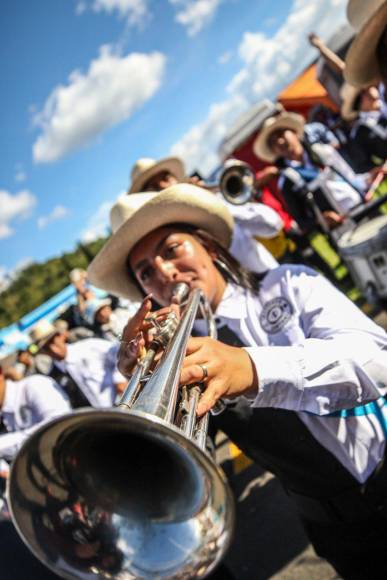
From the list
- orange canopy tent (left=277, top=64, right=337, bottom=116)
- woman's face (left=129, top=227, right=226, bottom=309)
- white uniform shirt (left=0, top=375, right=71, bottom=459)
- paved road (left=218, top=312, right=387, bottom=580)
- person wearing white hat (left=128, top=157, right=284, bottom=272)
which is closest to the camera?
woman's face (left=129, top=227, right=226, bottom=309)

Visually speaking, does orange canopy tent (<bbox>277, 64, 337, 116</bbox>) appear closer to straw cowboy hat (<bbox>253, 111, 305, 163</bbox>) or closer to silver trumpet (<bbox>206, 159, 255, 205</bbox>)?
straw cowboy hat (<bbox>253, 111, 305, 163</bbox>)

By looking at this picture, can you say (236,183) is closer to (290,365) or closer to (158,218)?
(158,218)

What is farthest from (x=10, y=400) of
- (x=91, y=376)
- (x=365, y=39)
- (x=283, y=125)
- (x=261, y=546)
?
(x=283, y=125)

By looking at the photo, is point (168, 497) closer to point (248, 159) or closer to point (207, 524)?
point (207, 524)

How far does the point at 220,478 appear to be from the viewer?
3.20ft

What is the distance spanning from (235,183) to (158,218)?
246 centimetres

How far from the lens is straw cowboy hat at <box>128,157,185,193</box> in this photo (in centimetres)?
459

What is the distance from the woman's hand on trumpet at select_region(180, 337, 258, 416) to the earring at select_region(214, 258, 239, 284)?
1.94ft

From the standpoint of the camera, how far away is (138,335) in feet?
4.85

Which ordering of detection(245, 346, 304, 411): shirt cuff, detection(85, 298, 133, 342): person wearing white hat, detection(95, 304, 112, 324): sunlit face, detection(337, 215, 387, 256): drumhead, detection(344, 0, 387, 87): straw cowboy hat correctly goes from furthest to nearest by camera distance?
detection(95, 304, 112, 324): sunlit face < detection(85, 298, 133, 342): person wearing white hat < detection(337, 215, 387, 256): drumhead < detection(344, 0, 387, 87): straw cowboy hat < detection(245, 346, 304, 411): shirt cuff

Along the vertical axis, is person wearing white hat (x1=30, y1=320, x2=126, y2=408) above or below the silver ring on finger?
below

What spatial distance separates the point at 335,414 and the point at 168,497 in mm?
655

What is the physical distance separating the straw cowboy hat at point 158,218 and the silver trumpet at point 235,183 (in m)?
1.90

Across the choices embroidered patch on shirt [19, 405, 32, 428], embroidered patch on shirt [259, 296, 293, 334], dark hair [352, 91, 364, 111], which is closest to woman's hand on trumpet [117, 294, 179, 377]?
embroidered patch on shirt [259, 296, 293, 334]
